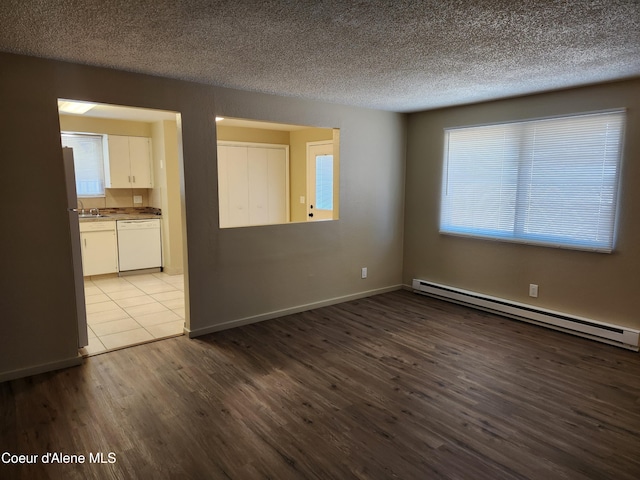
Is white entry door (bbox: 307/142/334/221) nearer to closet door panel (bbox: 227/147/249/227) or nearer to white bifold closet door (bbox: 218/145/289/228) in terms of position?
white bifold closet door (bbox: 218/145/289/228)

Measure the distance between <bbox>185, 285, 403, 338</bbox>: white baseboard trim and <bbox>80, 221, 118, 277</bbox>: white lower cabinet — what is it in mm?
2897

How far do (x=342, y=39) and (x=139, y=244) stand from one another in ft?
16.4

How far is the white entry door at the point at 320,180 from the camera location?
6.51m

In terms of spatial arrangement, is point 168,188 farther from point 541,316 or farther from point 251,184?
point 541,316

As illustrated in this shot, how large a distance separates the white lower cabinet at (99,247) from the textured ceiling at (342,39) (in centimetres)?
340

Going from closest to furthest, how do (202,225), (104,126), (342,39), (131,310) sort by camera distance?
(342,39) → (202,225) → (131,310) → (104,126)

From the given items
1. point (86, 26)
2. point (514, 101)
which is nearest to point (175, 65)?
point (86, 26)

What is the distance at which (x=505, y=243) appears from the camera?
4539mm

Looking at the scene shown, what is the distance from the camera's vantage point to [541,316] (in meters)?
4.21

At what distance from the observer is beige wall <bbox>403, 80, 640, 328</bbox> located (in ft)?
11.9

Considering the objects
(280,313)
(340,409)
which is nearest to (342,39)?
(340,409)

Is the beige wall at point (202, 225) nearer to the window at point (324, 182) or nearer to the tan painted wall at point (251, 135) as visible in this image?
the window at point (324, 182)

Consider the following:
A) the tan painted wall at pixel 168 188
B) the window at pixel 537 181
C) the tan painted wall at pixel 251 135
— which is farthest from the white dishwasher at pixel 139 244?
the window at pixel 537 181

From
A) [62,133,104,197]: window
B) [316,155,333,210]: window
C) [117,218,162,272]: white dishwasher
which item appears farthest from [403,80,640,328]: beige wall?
Answer: [62,133,104,197]: window
